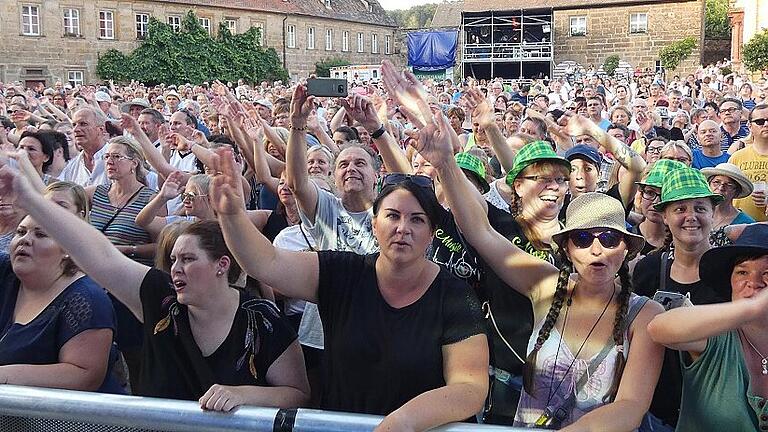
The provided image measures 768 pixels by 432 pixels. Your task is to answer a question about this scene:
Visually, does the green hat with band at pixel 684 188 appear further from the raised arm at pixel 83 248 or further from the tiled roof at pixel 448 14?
the tiled roof at pixel 448 14

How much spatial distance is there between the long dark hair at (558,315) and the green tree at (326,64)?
139 ft

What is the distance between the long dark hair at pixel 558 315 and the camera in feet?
7.77

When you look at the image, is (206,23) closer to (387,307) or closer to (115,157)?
(115,157)

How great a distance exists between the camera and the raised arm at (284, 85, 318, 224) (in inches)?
147

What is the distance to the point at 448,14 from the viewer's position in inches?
1925

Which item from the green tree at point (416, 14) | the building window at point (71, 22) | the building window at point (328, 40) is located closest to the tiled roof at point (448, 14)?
the building window at point (328, 40)

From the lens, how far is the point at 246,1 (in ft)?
136

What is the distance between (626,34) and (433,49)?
10890mm

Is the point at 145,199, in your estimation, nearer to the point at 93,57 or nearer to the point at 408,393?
the point at 408,393

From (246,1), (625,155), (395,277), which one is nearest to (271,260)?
(395,277)

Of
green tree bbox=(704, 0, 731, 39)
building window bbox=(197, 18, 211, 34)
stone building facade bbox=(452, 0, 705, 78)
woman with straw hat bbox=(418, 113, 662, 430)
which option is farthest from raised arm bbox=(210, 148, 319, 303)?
green tree bbox=(704, 0, 731, 39)

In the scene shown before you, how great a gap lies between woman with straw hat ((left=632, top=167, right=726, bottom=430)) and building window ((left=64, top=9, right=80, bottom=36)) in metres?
35.2

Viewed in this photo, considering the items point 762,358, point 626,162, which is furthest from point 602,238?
point 626,162

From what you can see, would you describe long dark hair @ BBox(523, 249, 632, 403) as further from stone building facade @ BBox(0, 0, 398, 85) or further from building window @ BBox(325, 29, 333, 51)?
building window @ BBox(325, 29, 333, 51)
